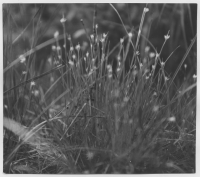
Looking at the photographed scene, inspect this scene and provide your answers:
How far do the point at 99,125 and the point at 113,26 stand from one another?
851mm

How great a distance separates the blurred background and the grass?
0.16ft

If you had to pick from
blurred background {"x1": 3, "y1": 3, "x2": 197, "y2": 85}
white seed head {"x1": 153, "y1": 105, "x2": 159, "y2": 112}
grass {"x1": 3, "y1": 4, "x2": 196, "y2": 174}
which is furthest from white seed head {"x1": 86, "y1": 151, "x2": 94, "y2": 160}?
blurred background {"x1": 3, "y1": 3, "x2": 197, "y2": 85}

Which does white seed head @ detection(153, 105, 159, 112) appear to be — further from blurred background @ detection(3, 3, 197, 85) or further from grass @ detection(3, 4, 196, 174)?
blurred background @ detection(3, 3, 197, 85)

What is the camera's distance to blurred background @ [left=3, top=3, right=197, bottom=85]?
1.32 metres

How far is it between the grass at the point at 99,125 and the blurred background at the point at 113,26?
49mm

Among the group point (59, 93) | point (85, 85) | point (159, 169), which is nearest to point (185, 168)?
point (159, 169)

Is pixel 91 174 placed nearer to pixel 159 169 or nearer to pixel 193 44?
pixel 159 169

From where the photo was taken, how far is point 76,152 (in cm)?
116

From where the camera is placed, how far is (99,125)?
118 centimetres

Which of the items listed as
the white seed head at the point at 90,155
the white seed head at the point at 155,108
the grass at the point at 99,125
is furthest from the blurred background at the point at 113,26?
the white seed head at the point at 90,155

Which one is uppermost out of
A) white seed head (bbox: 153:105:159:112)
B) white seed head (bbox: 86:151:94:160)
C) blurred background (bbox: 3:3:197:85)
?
blurred background (bbox: 3:3:197:85)

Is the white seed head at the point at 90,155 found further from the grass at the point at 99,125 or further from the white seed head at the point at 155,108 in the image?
the white seed head at the point at 155,108

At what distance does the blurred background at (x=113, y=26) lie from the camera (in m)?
1.32

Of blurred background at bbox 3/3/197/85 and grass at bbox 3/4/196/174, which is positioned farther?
blurred background at bbox 3/3/197/85
